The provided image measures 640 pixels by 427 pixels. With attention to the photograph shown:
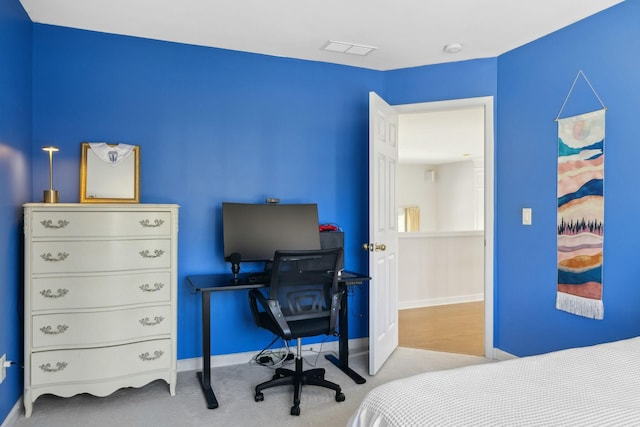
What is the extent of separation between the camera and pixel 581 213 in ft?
9.16

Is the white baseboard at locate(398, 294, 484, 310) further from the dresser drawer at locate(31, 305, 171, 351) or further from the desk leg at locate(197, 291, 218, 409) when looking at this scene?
the dresser drawer at locate(31, 305, 171, 351)

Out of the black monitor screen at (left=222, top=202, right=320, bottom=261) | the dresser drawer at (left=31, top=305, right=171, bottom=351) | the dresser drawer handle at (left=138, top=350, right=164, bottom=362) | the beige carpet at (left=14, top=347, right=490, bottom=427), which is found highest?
the black monitor screen at (left=222, top=202, right=320, bottom=261)

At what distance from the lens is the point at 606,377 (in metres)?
1.38

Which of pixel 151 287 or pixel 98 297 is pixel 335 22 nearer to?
pixel 151 287

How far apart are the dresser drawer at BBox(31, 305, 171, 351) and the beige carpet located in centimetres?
41

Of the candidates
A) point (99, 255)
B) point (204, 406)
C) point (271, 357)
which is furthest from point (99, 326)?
point (271, 357)

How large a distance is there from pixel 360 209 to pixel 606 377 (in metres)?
2.59

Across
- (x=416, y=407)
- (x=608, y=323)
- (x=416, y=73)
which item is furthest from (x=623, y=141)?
(x=416, y=407)

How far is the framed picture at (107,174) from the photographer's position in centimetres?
296

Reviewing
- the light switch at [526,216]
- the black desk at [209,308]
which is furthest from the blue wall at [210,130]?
the light switch at [526,216]

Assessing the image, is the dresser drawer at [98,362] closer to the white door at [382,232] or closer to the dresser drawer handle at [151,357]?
the dresser drawer handle at [151,357]

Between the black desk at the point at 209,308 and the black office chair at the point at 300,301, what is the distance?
156 mm

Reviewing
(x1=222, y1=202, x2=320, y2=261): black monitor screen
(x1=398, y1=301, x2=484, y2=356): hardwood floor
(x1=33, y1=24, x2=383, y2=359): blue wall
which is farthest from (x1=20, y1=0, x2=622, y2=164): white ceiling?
(x1=398, y1=301, x2=484, y2=356): hardwood floor

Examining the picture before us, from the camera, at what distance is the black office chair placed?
2648 millimetres
